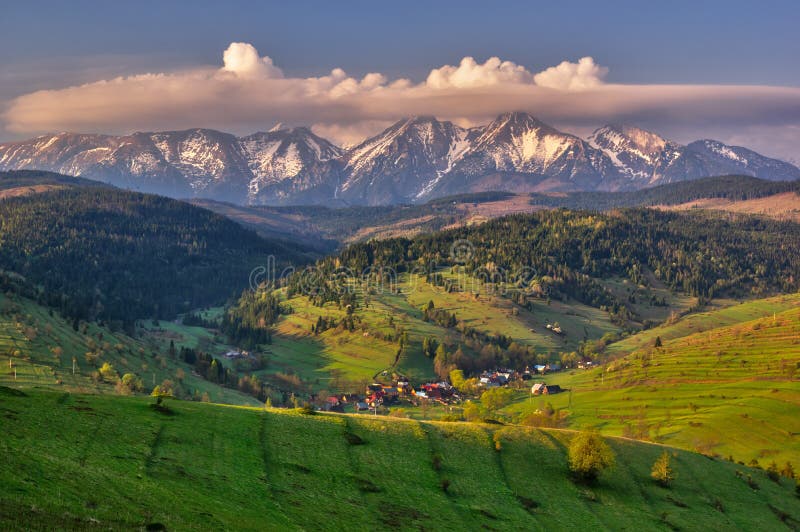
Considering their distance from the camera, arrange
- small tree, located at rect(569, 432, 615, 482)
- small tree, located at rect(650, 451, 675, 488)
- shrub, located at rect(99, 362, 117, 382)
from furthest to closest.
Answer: shrub, located at rect(99, 362, 117, 382) < small tree, located at rect(650, 451, 675, 488) < small tree, located at rect(569, 432, 615, 482)

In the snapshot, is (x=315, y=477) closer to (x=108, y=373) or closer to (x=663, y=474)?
(x=663, y=474)

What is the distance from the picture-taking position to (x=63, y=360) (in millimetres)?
154375

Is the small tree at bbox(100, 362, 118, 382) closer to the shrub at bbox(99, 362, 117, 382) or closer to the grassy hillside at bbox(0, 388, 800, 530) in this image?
the shrub at bbox(99, 362, 117, 382)

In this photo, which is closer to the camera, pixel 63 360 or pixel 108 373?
pixel 108 373

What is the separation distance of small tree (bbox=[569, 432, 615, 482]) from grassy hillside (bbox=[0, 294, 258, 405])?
89.9 meters

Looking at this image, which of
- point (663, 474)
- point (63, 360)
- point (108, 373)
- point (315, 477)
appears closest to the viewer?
point (315, 477)

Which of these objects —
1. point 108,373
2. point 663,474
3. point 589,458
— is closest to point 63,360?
point 108,373

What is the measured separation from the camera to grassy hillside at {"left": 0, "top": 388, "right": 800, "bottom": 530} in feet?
149

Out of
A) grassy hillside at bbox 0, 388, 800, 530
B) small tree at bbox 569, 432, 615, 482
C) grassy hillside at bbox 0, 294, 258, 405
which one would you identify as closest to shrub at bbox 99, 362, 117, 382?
grassy hillside at bbox 0, 294, 258, 405

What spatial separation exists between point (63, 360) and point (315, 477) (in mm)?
116246

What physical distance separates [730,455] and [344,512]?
381ft

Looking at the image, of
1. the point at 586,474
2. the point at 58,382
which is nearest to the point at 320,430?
the point at 586,474

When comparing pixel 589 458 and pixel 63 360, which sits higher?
pixel 589 458

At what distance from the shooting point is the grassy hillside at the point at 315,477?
1790 inches
